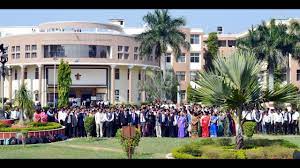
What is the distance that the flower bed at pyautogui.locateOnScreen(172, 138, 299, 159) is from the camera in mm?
11258

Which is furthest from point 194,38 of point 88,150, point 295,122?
point 88,150

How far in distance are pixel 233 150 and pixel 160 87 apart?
1534 inches

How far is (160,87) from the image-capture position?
167 feet

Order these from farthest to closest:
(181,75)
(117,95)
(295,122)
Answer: (181,75)
(117,95)
(295,122)

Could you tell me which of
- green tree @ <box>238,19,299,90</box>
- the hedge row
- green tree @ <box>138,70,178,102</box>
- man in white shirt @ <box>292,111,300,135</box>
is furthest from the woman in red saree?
green tree @ <box>138,70,178,102</box>

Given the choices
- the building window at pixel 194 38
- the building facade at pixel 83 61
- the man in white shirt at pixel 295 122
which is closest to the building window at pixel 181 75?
the building window at pixel 194 38

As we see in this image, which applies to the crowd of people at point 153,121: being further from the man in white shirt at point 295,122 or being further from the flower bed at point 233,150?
the flower bed at point 233,150

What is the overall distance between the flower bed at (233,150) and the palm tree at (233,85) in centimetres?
104

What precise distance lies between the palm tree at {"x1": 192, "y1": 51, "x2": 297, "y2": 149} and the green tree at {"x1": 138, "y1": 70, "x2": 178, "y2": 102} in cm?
3820

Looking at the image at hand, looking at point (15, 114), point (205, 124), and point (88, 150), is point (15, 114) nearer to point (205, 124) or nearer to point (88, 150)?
point (205, 124)
